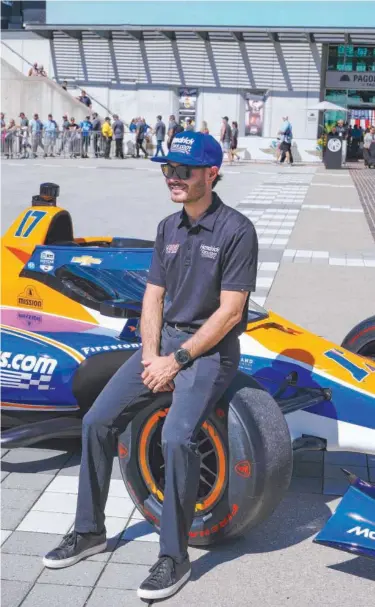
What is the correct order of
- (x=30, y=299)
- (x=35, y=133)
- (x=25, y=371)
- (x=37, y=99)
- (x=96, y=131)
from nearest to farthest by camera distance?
(x=25, y=371)
(x=30, y=299)
(x=35, y=133)
(x=96, y=131)
(x=37, y=99)

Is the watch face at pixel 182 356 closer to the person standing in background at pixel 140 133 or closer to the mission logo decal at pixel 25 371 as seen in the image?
the mission logo decal at pixel 25 371

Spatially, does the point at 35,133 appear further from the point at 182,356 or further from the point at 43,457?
the point at 182,356

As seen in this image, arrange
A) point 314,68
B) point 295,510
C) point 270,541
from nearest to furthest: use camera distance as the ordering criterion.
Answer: point 270,541 < point 295,510 < point 314,68

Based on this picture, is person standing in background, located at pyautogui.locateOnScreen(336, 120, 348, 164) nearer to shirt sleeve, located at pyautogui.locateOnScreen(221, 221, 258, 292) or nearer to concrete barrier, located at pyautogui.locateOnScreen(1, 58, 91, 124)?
concrete barrier, located at pyautogui.locateOnScreen(1, 58, 91, 124)

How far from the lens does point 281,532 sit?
166 inches

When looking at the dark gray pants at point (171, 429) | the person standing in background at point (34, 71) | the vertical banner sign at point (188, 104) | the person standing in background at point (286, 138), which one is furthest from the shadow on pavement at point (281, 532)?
the person standing in background at point (34, 71)

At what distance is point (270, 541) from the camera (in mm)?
4129

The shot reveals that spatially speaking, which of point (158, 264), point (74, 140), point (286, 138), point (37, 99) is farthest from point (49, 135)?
point (158, 264)

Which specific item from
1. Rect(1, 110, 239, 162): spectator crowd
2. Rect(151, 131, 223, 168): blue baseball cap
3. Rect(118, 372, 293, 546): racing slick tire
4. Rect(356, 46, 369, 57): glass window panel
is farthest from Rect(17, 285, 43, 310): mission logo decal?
Rect(356, 46, 369, 57): glass window panel

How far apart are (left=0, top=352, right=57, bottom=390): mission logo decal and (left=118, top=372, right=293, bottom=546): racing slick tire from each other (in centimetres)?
102

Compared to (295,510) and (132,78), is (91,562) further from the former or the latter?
(132,78)

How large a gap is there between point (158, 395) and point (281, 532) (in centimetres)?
88

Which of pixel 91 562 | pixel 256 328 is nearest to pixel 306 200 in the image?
pixel 256 328

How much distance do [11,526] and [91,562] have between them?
1.78 feet
